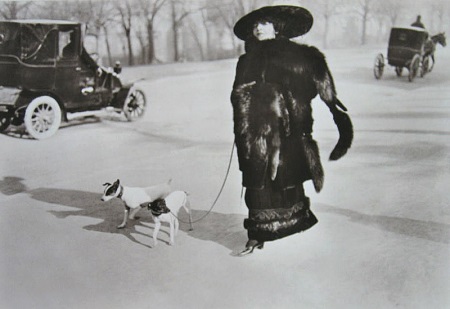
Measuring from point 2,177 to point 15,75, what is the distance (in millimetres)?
604

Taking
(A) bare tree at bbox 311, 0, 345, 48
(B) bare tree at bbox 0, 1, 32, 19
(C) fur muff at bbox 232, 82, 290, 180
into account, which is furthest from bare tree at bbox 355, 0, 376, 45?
(B) bare tree at bbox 0, 1, 32, 19

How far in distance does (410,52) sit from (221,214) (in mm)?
1275

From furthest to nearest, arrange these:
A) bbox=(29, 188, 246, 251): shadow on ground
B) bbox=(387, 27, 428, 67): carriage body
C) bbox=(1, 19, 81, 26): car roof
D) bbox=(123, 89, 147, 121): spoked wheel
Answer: bbox=(123, 89, 147, 121): spoked wheel
bbox=(1, 19, 81, 26): car roof
bbox=(387, 27, 428, 67): carriage body
bbox=(29, 188, 246, 251): shadow on ground

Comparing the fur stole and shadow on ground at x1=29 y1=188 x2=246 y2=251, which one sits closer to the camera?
the fur stole

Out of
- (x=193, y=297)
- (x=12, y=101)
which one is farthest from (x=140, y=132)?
(x=193, y=297)

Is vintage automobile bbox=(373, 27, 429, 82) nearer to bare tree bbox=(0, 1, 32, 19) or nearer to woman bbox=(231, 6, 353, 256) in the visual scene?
woman bbox=(231, 6, 353, 256)

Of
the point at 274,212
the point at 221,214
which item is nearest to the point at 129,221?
the point at 221,214

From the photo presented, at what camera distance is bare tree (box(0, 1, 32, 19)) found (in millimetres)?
3037

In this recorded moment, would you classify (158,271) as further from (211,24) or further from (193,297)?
(211,24)

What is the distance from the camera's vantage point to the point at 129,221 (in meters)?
2.80

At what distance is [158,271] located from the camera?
2617mm

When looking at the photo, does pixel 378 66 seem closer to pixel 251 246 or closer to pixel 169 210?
pixel 251 246

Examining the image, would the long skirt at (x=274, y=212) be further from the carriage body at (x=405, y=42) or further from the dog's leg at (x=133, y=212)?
the carriage body at (x=405, y=42)

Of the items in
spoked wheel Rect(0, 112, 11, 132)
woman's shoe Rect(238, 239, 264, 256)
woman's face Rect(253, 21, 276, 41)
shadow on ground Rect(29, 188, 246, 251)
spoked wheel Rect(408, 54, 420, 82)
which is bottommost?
woman's shoe Rect(238, 239, 264, 256)
